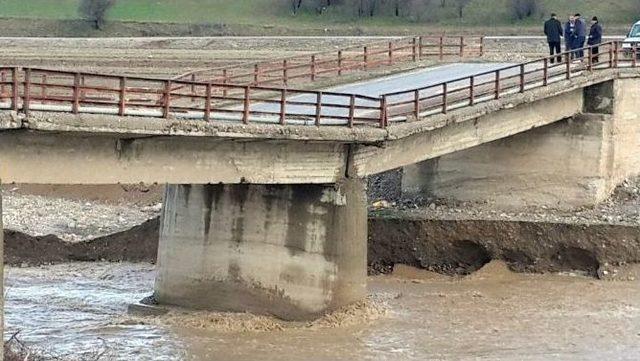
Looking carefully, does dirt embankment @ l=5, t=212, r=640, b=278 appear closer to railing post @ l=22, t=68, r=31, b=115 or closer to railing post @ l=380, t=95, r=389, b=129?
railing post @ l=380, t=95, r=389, b=129

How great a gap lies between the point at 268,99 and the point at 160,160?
143 inches

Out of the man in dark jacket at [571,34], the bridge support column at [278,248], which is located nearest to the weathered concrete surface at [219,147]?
the bridge support column at [278,248]

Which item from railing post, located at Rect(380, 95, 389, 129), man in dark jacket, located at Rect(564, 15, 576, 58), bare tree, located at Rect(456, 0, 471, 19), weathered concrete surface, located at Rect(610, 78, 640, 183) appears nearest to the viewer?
railing post, located at Rect(380, 95, 389, 129)

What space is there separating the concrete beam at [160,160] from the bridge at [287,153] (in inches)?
1.0

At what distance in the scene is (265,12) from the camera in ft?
304

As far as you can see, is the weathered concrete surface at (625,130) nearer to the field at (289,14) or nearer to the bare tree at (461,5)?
the field at (289,14)

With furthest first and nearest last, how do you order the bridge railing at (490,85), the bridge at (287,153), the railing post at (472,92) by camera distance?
the railing post at (472,92) < the bridge railing at (490,85) < the bridge at (287,153)

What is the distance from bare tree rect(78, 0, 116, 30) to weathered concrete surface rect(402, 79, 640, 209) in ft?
164

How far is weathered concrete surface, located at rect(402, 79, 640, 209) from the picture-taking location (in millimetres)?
34344

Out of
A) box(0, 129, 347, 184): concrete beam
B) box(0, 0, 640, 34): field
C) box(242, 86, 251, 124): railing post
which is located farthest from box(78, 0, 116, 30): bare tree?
box(242, 86, 251, 124): railing post

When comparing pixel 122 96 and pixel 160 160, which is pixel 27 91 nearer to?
pixel 122 96

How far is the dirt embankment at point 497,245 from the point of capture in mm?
31234

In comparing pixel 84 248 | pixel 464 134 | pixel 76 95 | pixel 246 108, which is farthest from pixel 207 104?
pixel 84 248

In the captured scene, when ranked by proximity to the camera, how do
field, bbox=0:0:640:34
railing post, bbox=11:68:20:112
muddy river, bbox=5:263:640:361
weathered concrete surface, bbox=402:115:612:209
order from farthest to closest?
1. field, bbox=0:0:640:34
2. weathered concrete surface, bbox=402:115:612:209
3. muddy river, bbox=5:263:640:361
4. railing post, bbox=11:68:20:112
